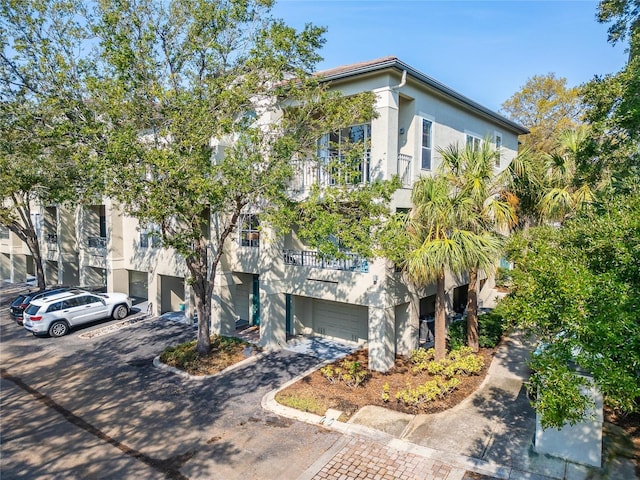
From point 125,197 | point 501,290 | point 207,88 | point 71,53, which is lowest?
point 501,290

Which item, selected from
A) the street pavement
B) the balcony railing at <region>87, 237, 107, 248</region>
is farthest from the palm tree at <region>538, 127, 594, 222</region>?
the balcony railing at <region>87, 237, 107, 248</region>

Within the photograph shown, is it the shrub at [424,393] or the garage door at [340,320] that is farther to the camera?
the garage door at [340,320]

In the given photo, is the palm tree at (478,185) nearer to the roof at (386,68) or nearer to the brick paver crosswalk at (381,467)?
the roof at (386,68)

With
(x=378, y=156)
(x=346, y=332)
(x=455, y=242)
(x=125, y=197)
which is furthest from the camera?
(x=346, y=332)

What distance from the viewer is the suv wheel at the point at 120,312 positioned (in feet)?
69.0

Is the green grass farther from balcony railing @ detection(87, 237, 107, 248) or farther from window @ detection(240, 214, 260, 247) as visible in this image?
balcony railing @ detection(87, 237, 107, 248)

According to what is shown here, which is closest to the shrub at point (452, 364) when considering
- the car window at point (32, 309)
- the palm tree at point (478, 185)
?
the palm tree at point (478, 185)

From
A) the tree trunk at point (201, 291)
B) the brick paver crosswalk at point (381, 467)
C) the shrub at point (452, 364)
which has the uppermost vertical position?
the tree trunk at point (201, 291)

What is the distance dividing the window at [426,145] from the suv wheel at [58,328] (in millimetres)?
17152

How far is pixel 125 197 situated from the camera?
11.5 metres

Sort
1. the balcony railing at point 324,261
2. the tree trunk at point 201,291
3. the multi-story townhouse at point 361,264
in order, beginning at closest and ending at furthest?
the multi-story townhouse at point 361,264 < the balcony railing at point 324,261 < the tree trunk at point 201,291

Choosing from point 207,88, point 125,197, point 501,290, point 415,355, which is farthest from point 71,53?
point 501,290

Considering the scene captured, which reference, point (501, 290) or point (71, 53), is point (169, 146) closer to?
point (71, 53)

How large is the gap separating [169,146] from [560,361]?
35.1 feet
